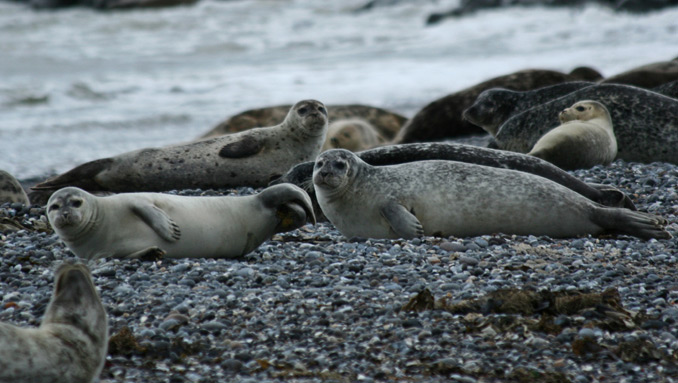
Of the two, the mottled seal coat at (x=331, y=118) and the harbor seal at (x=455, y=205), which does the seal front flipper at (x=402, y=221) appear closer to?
the harbor seal at (x=455, y=205)

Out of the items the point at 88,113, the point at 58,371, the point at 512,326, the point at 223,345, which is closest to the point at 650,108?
the point at 512,326

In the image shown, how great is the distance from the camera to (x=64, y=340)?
9.80 feet

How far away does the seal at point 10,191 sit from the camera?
265 inches

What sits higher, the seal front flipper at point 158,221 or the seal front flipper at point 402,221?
the seal front flipper at point 158,221

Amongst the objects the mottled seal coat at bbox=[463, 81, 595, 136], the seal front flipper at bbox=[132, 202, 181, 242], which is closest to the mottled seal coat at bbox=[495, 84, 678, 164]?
the mottled seal coat at bbox=[463, 81, 595, 136]

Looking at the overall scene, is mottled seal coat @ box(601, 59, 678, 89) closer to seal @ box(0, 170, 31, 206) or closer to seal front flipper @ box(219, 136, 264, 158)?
seal front flipper @ box(219, 136, 264, 158)

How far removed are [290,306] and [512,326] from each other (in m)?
0.89

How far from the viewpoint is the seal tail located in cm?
524

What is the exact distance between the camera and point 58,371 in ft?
9.55

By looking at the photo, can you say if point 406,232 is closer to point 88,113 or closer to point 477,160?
point 477,160

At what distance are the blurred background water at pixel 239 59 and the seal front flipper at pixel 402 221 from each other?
18.1ft

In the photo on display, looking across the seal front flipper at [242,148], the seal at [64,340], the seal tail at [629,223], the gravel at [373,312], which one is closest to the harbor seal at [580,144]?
the seal tail at [629,223]

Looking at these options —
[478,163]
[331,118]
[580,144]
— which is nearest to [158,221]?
[478,163]

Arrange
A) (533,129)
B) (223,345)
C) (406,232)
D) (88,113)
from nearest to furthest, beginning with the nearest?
(223,345)
(406,232)
(533,129)
(88,113)
